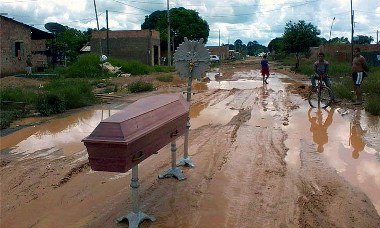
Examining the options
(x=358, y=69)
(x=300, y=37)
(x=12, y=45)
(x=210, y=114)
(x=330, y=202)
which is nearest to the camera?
(x=330, y=202)

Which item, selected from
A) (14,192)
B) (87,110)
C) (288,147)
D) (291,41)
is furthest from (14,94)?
(291,41)

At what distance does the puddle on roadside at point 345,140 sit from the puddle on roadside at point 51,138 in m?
4.52

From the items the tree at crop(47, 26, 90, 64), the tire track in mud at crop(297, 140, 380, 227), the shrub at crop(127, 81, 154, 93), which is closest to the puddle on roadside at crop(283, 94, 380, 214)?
the tire track in mud at crop(297, 140, 380, 227)

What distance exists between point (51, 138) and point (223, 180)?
508 centimetres

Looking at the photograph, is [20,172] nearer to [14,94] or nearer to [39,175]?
[39,175]

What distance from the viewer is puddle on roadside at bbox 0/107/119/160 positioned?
8.43 m

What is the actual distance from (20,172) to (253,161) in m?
3.85

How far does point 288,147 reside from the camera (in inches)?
317

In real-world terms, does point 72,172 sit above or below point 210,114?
below

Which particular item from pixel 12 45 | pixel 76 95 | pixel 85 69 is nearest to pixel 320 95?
pixel 76 95

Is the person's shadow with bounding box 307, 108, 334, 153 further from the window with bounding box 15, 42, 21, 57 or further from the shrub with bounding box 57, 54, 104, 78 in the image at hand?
the window with bounding box 15, 42, 21, 57

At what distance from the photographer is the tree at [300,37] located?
40.2 metres

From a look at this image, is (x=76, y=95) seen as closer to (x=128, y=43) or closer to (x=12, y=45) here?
(x=12, y=45)

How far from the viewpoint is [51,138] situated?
9.66 m
